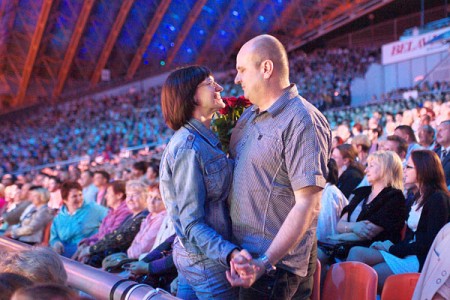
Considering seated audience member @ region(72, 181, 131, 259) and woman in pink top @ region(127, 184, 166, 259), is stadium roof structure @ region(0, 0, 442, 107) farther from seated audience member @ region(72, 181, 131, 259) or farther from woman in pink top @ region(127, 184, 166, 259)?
woman in pink top @ region(127, 184, 166, 259)

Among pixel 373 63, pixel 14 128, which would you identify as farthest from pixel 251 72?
pixel 14 128

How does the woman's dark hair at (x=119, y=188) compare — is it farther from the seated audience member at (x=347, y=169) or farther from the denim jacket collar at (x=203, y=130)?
the denim jacket collar at (x=203, y=130)

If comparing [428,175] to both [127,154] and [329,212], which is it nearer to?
[329,212]

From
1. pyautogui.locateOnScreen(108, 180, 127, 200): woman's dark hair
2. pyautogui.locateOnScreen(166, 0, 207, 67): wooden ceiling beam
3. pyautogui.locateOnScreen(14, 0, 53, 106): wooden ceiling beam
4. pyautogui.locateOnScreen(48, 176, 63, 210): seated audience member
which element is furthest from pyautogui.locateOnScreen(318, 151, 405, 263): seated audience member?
pyautogui.locateOnScreen(166, 0, 207, 67): wooden ceiling beam

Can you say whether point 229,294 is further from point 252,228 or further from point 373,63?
point 373,63

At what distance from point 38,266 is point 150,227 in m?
2.65

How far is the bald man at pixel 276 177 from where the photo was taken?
6.58 feet

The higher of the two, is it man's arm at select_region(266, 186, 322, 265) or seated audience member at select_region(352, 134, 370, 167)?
man's arm at select_region(266, 186, 322, 265)

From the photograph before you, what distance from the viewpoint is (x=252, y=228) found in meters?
2.11

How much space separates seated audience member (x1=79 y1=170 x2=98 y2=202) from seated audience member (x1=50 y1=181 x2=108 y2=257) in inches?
76.8

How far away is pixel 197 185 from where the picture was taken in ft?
6.96

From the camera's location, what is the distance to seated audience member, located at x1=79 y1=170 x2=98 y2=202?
8219mm

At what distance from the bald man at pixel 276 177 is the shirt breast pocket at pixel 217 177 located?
5 cm

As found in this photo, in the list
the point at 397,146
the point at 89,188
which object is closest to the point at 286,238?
the point at 397,146
